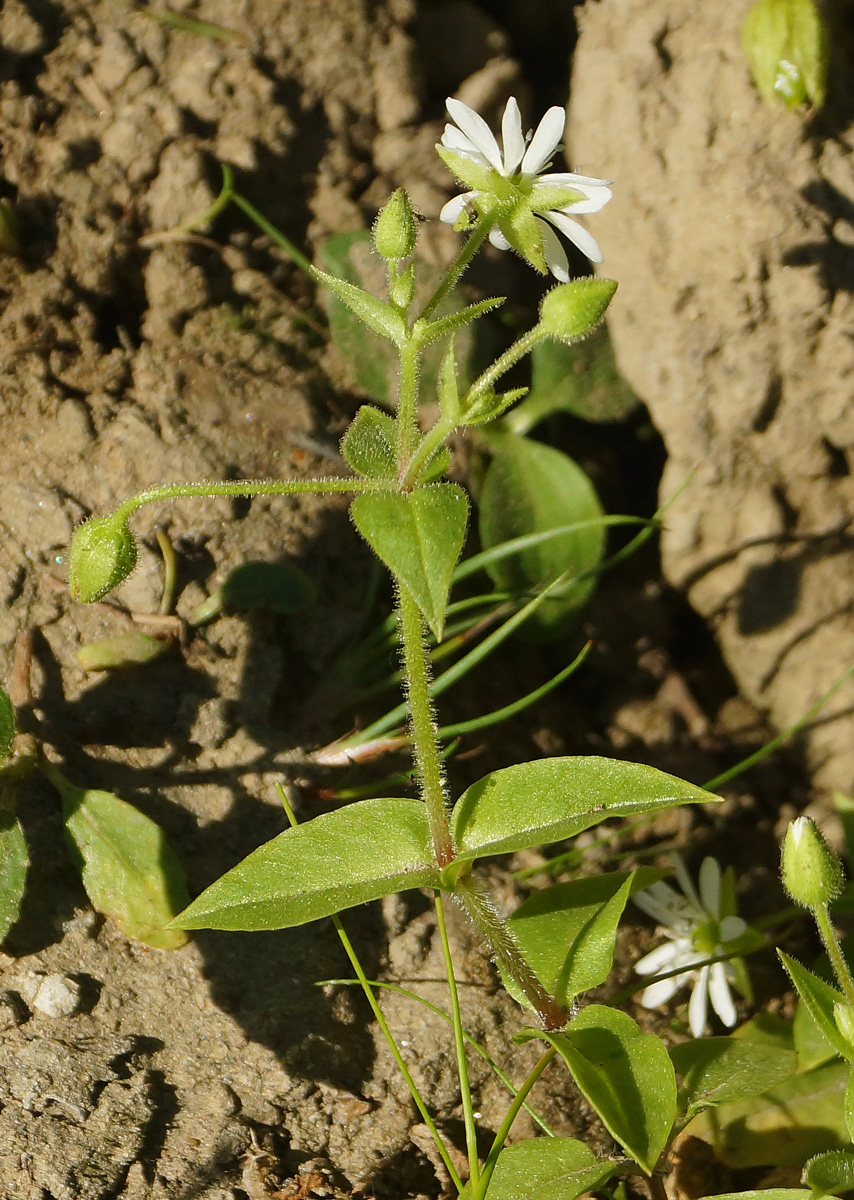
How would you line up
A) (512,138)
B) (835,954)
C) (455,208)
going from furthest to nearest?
1. (455,208)
2. (512,138)
3. (835,954)

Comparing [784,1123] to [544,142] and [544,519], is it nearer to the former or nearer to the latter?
[544,519]

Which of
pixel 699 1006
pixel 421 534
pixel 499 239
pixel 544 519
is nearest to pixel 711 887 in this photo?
pixel 699 1006

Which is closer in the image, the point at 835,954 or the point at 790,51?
the point at 835,954

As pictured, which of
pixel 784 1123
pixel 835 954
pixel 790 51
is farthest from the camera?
pixel 790 51

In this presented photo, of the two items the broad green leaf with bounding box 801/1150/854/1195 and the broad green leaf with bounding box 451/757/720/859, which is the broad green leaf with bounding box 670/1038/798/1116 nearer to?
the broad green leaf with bounding box 801/1150/854/1195

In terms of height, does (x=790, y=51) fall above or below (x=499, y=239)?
above

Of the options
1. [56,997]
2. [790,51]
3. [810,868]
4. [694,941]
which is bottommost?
[694,941]

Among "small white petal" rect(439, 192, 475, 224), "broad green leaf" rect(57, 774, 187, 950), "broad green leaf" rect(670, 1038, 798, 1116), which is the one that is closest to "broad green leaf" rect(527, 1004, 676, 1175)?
"broad green leaf" rect(670, 1038, 798, 1116)
